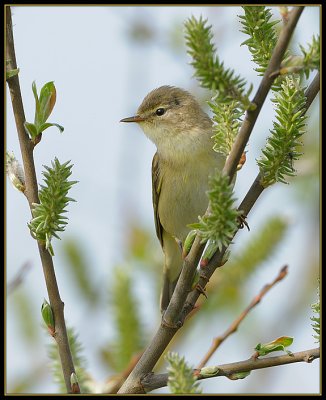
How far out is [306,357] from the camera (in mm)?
1963

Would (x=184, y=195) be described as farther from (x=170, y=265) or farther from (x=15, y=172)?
(x=15, y=172)

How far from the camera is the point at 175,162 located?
14.9 feet

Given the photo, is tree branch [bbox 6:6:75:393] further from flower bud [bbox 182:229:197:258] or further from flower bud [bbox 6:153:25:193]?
flower bud [bbox 182:229:197:258]

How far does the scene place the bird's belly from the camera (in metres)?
4.29

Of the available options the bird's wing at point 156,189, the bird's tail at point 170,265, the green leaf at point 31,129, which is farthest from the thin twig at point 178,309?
the bird's wing at point 156,189

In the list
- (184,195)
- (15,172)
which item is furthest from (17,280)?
(184,195)

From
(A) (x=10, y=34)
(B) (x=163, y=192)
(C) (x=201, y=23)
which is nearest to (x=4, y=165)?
(A) (x=10, y=34)

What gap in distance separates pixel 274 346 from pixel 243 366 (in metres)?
0.14

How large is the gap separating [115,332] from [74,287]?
650mm

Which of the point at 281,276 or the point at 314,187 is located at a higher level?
the point at 314,187

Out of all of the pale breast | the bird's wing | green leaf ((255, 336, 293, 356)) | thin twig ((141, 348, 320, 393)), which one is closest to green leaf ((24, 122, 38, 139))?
thin twig ((141, 348, 320, 393))

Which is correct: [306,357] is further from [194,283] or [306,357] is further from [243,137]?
[243,137]

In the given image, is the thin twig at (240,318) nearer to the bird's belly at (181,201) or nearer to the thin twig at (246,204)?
the thin twig at (246,204)

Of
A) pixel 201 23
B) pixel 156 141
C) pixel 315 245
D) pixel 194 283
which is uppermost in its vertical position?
pixel 156 141
